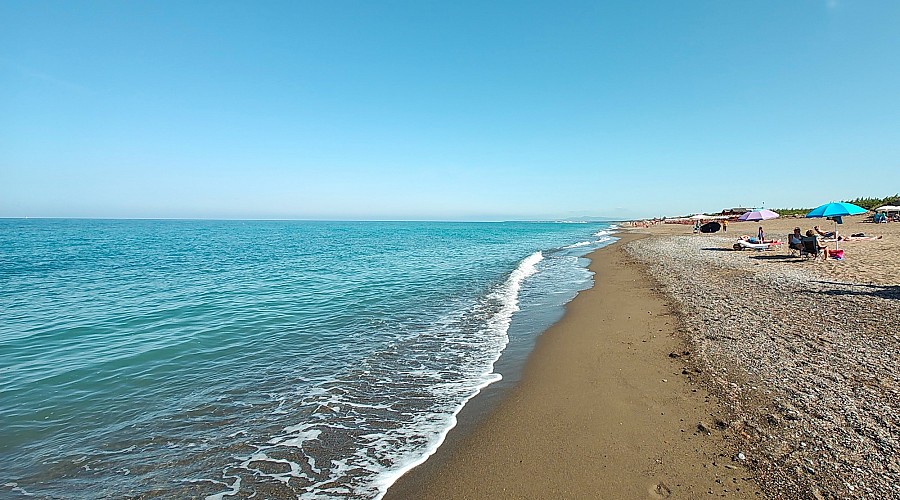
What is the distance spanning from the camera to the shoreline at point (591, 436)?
4.18 metres

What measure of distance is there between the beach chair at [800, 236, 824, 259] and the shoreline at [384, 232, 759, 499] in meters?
15.1

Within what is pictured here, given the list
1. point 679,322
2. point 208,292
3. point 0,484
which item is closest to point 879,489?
point 679,322

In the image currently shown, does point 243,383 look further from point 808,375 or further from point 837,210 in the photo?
point 837,210

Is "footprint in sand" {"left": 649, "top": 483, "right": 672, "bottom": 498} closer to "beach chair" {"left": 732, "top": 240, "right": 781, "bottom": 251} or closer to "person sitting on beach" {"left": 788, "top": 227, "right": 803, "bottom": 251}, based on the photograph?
"person sitting on beach" {"left": 788, "top": 227, "right": 803, "bottom": 251}

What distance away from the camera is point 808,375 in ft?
19.7

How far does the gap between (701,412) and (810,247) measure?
18.4m

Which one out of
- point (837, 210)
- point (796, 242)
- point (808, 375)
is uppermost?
point (837, 210)

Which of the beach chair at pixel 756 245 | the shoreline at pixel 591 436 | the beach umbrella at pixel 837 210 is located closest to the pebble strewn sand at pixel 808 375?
the shoreline at pixel 591 436

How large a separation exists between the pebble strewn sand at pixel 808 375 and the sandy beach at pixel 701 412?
0.8 inches

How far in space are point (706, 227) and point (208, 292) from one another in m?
51.1

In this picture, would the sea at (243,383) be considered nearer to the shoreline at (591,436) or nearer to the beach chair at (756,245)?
the shoreline at (591,436)

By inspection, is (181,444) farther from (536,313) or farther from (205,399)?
(536,313)

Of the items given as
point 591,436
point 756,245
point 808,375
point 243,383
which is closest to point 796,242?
point 756,245

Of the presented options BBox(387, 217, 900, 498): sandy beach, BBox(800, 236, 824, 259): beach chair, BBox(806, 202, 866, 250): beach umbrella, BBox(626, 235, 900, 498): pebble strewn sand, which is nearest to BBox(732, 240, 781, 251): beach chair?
BBox(800, 236, 824, 259): beach chair
